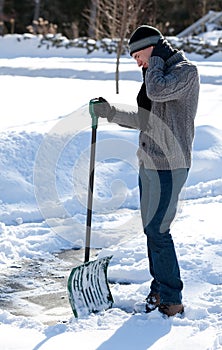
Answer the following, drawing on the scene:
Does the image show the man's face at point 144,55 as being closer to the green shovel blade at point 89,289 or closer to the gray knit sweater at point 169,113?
the gray knit sweater at point 169,113

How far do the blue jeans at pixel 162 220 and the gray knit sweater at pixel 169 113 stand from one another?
0.06 meters

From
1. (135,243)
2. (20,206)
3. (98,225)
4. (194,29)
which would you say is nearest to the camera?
(135,243)

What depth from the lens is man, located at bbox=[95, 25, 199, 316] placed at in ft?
12.9

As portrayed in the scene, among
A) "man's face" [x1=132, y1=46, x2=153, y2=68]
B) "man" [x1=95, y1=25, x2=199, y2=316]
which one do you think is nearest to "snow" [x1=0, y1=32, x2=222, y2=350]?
A: "man" [x1=95, y1=25, x2=199, y2=316]

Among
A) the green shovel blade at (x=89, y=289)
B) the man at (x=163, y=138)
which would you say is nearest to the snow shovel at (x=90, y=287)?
the green shovel blade at (x=89, y=289)

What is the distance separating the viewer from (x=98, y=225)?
634 centimetres

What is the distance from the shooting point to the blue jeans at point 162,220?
4.07 m

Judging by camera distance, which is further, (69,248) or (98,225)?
(98,225)

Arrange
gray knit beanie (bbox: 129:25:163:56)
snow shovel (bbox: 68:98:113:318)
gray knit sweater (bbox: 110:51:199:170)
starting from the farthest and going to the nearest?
1. snow shovel (bbox: 68:98:113:318)
2. gray knit beanie (bbox: 129:25:163:56)
3. gray knit sweater (bbox: 110:51:199:170)

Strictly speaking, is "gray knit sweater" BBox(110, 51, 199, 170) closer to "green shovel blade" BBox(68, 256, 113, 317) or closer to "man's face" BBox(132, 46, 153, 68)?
"man's face" BBox(132, 46, 153, 68)

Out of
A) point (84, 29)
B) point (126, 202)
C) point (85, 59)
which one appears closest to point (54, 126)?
point (126, 202)

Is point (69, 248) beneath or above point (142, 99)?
→ beneath

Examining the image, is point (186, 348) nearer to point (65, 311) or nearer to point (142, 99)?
point (65, 311)

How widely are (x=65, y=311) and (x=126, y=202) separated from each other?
8.57 feet
